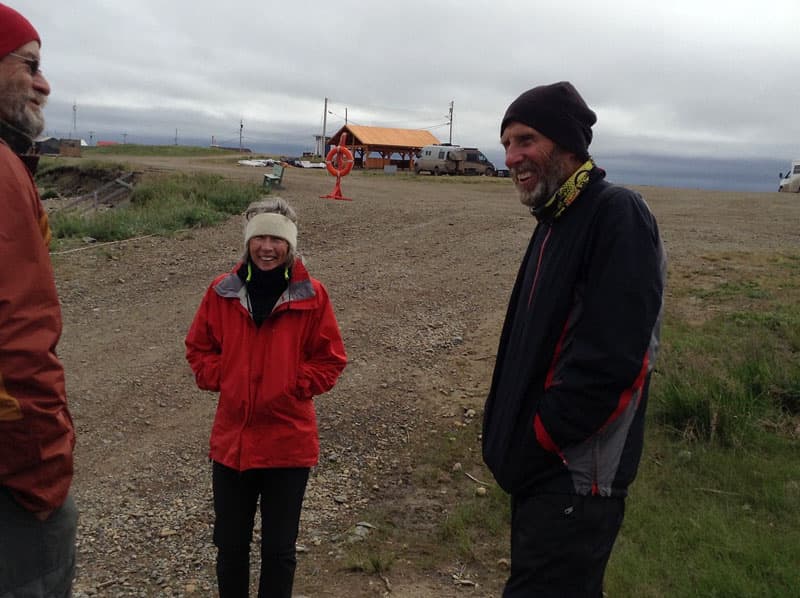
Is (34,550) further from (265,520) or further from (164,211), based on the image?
(164,211)

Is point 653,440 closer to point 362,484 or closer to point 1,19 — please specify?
point 362,484

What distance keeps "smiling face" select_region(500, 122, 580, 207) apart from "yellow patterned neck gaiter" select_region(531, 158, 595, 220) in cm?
2

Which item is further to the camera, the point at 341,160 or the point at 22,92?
the point at 341,160

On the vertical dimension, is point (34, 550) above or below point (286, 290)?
below

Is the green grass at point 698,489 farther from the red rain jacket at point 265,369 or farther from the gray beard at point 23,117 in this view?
the gray beard at point 23,117

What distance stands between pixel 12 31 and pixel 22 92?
168mm

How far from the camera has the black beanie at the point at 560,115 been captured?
8.05ft

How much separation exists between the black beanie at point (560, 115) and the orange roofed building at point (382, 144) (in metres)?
45.5

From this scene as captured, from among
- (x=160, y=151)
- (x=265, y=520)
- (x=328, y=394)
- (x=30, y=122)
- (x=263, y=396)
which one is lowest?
(x=328, y=394)

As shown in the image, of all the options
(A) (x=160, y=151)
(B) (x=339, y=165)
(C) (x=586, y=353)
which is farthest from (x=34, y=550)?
(A) (x=160, y=151)

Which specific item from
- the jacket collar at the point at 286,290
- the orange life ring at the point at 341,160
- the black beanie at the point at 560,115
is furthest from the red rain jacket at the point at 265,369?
the orange life ring at the point at 341,160

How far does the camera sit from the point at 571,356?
2.26 metres

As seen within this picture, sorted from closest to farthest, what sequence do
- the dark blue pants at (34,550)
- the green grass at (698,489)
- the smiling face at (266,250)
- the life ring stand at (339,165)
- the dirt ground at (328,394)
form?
the dark blue pants at (34,550), the smiling face at (266,250), the green grass at (698,489), the dirt ground at (328,394), the life ring stand at (339,165)

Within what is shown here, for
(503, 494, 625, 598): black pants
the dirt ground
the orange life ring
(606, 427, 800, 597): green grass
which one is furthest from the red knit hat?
the orange life ring
